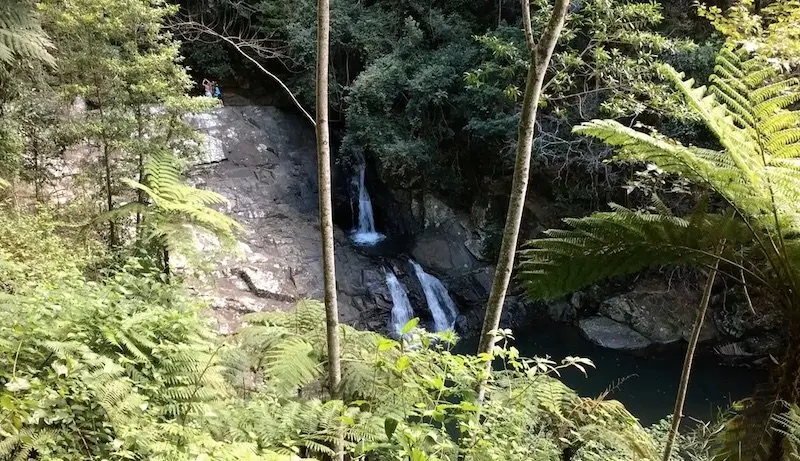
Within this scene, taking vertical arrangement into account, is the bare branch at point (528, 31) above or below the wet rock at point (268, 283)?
above

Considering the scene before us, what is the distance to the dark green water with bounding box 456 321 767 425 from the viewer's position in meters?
7.84

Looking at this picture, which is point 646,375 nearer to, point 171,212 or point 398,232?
point 398,232

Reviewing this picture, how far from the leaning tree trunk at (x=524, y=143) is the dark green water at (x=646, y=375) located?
16.7 feet

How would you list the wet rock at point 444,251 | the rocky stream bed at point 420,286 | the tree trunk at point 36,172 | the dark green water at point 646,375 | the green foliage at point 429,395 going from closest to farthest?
the green foliage at point 429,395, the tree trunk at point 36,172, the dark green water at point 646,375, the rocky stream bed at point 420,286, the wet rock at point 444,251

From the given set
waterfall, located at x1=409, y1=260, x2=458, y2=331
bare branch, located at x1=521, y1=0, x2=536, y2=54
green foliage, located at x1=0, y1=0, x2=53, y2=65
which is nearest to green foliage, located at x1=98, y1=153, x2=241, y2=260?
green foliage, located at x1=0, y1=0, x2=53, y2=65

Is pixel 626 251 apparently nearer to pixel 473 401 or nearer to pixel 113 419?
pixel 473 401

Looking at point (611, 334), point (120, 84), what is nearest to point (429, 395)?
point (120, 84)

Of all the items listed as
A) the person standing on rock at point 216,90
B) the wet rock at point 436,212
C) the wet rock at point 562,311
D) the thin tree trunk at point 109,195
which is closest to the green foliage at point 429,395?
the thin tree trunk at point 109,195

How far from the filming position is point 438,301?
10.2 meters

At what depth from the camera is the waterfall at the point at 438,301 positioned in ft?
32.9

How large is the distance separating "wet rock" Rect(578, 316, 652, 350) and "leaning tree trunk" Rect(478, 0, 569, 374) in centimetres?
721

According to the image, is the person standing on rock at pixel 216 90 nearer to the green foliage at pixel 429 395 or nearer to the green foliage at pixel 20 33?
the green foliage at pixel 20 33

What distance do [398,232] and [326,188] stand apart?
353 inches

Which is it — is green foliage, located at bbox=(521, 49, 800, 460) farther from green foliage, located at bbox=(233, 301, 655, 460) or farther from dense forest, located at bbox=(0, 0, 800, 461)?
green foliage, located at bbox=(233, 301, 655, 460)
